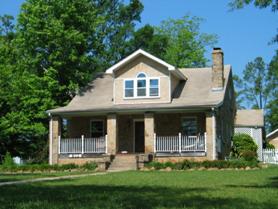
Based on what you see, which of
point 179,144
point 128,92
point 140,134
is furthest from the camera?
point 140,134

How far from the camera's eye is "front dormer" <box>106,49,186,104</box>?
33.0m

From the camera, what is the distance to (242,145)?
118 feet

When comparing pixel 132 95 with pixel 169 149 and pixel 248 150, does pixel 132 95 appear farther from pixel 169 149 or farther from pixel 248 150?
pixel 248 150

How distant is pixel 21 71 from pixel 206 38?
25734 millimetres

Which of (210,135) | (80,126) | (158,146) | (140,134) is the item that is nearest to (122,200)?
(210,135)

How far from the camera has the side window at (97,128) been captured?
35562 mm

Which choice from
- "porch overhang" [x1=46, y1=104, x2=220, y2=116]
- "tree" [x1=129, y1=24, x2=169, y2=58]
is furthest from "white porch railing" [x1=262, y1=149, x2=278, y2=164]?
"tree" [x1=129, y1=24, x2=169, y2=58]

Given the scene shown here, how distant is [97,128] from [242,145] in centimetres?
995

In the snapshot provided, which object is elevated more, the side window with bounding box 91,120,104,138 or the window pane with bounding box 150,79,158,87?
the window pane with bounding box 150,79,158,87

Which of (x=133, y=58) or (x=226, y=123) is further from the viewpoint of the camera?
(x=226, y=123)

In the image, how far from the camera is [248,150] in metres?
34.4

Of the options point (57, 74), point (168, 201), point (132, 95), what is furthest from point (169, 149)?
point (168, 201)

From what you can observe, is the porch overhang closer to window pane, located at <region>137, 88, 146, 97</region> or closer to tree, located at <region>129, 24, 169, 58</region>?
window pane, located at <region>137, 88, 146, 97</region>

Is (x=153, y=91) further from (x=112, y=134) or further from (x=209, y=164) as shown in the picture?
(x=209, y=164)
